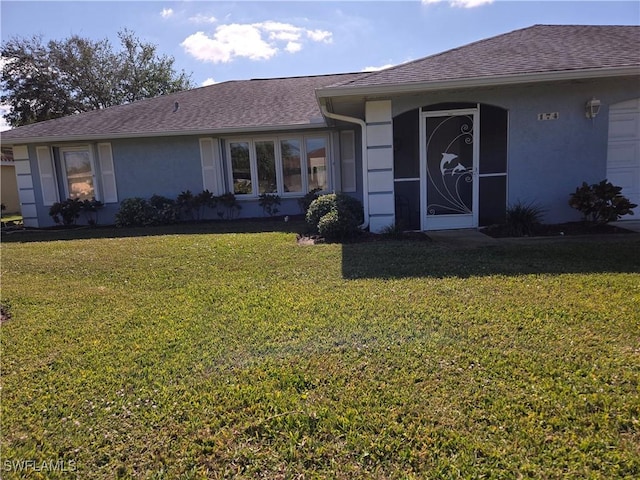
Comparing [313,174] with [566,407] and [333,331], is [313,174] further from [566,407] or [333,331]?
[566,407]

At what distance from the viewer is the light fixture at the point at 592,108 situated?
302 inches

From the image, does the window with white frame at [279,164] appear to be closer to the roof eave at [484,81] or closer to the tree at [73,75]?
the roof eave at [484,81]

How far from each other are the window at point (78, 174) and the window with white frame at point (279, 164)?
4.32 meters

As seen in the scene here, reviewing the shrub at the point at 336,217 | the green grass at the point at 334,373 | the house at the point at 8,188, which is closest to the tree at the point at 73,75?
the house at the point at 8,188

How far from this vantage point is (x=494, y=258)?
237 inches

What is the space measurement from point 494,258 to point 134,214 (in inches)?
377

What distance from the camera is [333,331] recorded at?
3.69 metres

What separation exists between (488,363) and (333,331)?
129 centimetres

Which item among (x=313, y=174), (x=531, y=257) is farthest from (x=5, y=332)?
(x=313, y=174)

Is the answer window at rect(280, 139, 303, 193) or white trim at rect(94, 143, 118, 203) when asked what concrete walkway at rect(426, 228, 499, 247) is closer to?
window at rect(280, 139, 303, 193)

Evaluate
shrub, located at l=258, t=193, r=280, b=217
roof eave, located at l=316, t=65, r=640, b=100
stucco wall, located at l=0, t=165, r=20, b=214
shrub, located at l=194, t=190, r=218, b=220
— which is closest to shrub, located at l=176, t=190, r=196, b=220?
shrub, located at l=194, t=190, r=218, b=220

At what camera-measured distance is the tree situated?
84.2 feet

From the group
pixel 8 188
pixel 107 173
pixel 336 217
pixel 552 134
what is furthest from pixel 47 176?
pixel 552 134

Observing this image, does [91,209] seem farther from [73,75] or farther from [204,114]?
[73,75]
